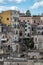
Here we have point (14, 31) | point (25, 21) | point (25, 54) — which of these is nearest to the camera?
point (25, 54)

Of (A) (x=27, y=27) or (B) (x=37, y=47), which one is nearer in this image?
(B) (x=37, y=47)

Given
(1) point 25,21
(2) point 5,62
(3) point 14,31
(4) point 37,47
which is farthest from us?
(1) point 25,21

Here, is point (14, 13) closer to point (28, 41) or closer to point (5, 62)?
point (28, 41)

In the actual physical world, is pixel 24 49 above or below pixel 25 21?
below

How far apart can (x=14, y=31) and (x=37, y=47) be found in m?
4.17

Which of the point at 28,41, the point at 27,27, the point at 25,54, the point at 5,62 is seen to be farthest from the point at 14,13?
the point at 5,62

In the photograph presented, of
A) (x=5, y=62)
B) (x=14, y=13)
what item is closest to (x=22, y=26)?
(x=14, y=13)

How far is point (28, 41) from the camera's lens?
1348 inches

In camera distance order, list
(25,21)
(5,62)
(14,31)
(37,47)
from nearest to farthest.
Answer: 1. (5,62)
2. (37,47)
3. (14,31)
4. (25,21)

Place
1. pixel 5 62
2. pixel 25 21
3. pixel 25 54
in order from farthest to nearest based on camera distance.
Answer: pixel 25 21, pixel 25 54, pixel 5 62

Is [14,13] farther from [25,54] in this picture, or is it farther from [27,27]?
[25,54]

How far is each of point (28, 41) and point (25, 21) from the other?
14.6 ft

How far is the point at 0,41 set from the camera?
1344 inches

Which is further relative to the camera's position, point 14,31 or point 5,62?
point 14,31
